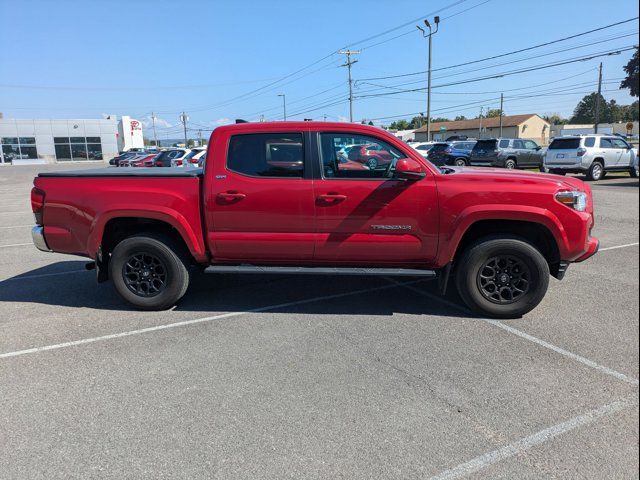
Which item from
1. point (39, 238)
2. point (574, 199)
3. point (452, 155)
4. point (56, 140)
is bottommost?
point (39, 238)

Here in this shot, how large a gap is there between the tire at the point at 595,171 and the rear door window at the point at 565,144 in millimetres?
1122

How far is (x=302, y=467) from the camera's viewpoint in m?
2.70

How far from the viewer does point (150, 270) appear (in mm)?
5270

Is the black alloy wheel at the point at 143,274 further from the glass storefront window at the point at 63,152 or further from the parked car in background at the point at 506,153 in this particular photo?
the glass storefront window at the point at 63,152

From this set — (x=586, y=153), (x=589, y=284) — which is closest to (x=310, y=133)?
(x=589, y=284)

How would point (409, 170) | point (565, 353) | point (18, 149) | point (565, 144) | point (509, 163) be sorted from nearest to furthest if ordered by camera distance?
1. point (565, 353)
2. point (409, 170)
3. point (565, 144)
4. point (509, 163)
5. point (18, 149)

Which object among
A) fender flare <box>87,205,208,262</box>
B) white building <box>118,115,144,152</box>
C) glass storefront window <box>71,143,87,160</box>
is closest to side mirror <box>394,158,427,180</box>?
fender flare <box>87,205,208,262</box>

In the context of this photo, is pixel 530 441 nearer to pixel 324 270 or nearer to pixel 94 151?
pixel 324 270

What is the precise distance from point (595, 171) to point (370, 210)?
773 inches

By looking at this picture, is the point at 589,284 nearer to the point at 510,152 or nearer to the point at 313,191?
the point at 313,191

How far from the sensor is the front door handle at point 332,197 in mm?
4809

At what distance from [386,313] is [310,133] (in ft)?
6.85

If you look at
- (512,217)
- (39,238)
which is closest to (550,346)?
(512,217)

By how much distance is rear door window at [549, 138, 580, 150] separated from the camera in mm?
20469
